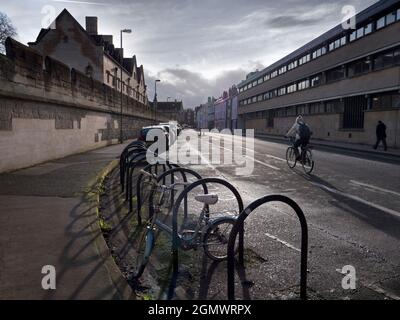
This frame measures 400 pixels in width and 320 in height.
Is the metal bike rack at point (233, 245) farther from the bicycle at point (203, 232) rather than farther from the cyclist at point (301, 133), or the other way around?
the cyclist at point (301, 133)

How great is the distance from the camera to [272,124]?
184 ft

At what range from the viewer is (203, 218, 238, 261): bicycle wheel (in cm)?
429

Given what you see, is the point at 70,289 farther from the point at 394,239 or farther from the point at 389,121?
the point at 389,121

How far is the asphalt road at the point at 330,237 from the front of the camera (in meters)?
3.73

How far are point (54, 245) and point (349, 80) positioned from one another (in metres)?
32.6

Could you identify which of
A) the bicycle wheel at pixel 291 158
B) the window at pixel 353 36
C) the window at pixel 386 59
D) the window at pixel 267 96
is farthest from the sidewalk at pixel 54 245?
the window at pixel 267 96

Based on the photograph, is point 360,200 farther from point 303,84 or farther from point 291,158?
→ point 303,84

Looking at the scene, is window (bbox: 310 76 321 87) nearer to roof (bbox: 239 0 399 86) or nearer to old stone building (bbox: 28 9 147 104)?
roof (bbox: 239 0 399 86)

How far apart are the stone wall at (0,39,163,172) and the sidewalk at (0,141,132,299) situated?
2.54 m

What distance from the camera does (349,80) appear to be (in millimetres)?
31672

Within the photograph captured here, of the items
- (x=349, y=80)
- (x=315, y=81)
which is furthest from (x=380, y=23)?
(x=315, y=81)

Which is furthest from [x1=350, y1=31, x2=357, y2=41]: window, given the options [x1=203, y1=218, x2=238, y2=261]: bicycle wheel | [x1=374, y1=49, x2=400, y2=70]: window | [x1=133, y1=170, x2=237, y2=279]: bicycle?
[x1=133, y1=170, x2=237, y2=279]: bicycle

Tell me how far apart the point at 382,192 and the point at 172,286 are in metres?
7.01
